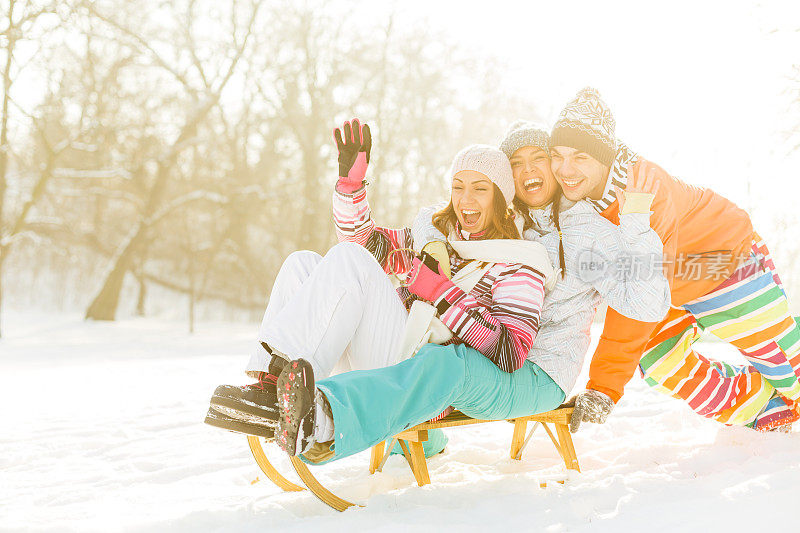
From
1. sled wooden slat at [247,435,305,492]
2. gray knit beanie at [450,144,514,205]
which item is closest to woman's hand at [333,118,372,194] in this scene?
gray knit beanie at [450,144,514,205]

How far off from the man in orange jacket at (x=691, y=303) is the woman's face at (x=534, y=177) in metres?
0.07

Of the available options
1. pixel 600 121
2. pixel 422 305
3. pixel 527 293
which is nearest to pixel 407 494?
pixel 422 305

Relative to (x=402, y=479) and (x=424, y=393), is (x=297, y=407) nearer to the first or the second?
(x=424, y=393)

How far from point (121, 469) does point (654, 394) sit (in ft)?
10.6

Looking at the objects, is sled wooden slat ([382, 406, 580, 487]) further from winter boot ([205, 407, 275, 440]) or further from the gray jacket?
winter boot ([205, 407, 275, 440])

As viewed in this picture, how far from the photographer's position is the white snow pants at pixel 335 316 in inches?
73.6

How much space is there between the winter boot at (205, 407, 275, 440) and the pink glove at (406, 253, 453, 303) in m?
0.70

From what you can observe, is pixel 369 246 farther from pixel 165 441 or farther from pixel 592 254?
pixel 165 441

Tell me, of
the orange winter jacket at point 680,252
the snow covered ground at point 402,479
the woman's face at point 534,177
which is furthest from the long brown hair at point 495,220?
the snow covered ground at point 402,479

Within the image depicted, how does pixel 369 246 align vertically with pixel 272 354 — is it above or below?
above

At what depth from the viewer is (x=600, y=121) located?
245 cm

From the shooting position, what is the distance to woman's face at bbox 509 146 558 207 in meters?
2.51

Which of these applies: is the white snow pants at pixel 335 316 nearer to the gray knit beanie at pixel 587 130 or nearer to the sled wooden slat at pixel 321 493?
the sled wooden slat at pixel 321 493

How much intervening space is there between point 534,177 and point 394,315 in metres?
0.92
